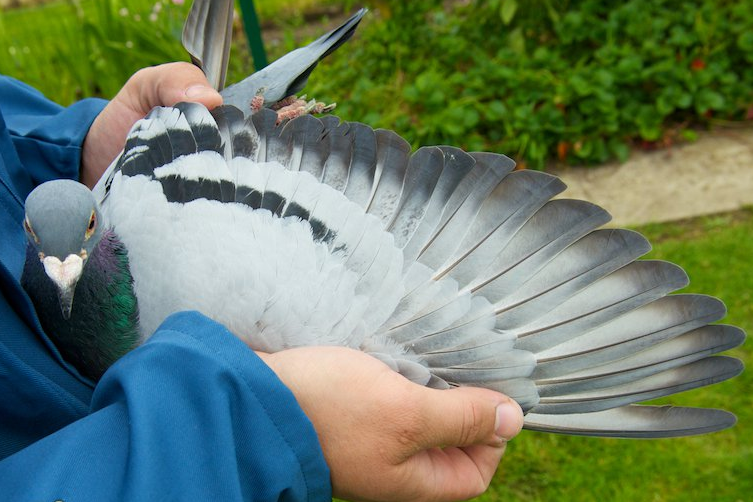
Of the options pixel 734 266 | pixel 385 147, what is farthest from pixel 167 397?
pixel 734 266

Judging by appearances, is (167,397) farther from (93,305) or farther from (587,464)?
(587,464)

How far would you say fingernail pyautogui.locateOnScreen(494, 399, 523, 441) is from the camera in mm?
1390

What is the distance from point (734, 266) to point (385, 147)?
237 centimetres

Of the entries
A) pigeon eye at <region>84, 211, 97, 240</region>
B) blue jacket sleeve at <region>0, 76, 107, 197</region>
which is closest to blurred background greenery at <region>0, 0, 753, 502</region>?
blue jacket sleeve at <region>0, 76, 107, 197</region>

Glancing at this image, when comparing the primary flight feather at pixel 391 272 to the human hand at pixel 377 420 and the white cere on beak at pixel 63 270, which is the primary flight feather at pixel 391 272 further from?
the human hand at pixel 377 420

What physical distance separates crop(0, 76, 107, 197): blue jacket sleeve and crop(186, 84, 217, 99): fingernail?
0.33 m

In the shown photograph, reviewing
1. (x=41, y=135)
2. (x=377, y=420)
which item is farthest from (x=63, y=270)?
(x=377, y=420)

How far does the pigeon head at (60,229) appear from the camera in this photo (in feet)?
4.83

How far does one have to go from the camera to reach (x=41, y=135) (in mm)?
1823

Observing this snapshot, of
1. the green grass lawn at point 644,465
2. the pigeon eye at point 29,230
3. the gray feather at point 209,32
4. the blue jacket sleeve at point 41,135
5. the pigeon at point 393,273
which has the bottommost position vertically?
the green grass lawn at point 644,465

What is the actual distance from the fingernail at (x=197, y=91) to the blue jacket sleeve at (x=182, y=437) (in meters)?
0.74

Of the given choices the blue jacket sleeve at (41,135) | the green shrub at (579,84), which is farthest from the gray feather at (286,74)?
the green shrub at (579,84)

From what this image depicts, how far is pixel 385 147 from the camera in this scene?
170 centimetres

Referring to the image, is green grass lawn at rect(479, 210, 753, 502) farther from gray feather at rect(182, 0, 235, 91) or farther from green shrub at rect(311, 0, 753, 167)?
gray feather at rect(182, 0, 235, 91)
